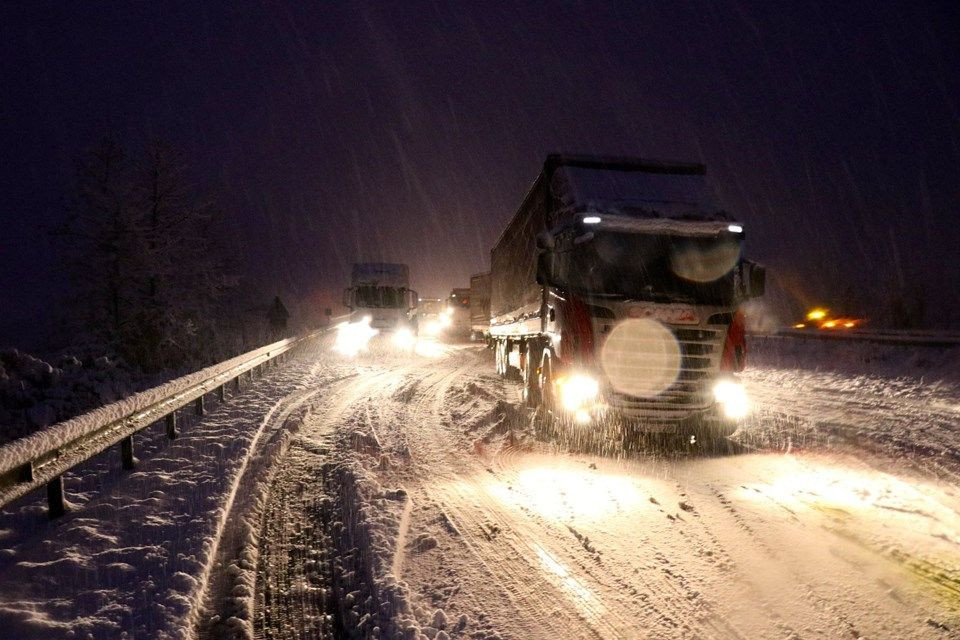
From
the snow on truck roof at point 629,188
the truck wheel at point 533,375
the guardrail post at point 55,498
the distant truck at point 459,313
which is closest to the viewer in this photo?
the guardrail post at point 55,498

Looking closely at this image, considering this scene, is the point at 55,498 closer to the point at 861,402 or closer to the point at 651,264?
the point at 651,264

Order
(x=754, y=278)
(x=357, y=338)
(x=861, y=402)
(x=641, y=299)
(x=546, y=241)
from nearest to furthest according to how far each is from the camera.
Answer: (x=641, y=299) < (x=754, y=278) < (x=546, y=241) < (x=861, y=402) < (x=357, y=338)

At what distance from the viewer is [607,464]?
6648 mm

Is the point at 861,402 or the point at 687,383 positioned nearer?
the point at 687,383

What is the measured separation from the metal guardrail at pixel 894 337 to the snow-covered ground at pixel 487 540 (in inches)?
311

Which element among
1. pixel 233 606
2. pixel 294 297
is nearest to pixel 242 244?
pixel 294 297

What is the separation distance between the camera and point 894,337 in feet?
50.6

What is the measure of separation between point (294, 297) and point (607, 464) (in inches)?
3435

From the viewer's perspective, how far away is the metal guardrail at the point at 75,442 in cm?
350

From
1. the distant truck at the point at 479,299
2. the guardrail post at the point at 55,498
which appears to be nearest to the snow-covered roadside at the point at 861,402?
the guardrail post at the point at 55,498

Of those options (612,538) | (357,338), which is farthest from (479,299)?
(612,538)

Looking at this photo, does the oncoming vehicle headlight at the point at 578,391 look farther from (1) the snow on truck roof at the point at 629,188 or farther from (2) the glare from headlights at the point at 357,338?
(2) the glare from headlights at the point at 357,338

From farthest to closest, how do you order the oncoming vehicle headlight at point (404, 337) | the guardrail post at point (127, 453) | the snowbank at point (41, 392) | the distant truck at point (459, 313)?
the distant truck at point (459, 313) < the oncoming vehicle headlight at point (404, 337) < the snowbank at point (41, 392) < the guardrail post at point (127, 453)

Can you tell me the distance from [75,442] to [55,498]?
502mm
